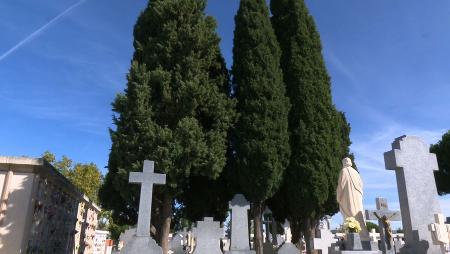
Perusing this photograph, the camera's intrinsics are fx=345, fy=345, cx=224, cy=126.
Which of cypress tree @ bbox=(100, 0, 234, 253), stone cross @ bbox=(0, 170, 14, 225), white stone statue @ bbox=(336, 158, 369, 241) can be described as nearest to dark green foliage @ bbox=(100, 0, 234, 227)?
cypress tree @ bbox=(100, 0, 234, 253)

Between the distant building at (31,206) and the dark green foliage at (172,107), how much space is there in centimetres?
230

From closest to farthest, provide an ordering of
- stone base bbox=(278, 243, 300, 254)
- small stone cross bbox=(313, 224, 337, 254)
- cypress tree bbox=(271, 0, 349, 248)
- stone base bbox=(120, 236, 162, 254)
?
stone base bbox=(120, 236, 162, 254) < stone base bbox=(278, 243, 300, 254) < small stone cross bbox=(313, 224, 337, 254) < cypress tree bbox=(271, 0, 349, 248)

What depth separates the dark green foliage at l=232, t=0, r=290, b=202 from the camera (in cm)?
1277

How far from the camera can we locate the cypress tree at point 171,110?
38.0 feet

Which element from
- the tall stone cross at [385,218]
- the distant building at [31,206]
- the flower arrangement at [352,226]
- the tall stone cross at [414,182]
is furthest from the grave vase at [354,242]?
the distant building at [31,206]

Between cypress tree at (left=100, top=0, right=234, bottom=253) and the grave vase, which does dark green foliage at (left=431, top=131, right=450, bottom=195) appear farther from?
the grave vase

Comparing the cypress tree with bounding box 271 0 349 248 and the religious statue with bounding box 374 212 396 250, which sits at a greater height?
the cypress tree with bounding box 271 0 349 248

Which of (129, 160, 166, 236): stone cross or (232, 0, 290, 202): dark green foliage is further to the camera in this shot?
(232, 0, 290, 202): dark green foliage

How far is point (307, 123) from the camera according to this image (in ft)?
48.1

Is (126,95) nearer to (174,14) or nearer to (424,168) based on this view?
(174,14)

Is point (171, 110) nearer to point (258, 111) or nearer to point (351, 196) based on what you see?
point (258, 111)

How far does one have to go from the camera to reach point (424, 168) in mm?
9422

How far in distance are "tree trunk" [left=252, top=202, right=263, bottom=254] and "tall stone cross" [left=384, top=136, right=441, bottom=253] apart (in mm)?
5028

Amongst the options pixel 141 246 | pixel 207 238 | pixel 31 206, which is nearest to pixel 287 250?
pixel 207 238
